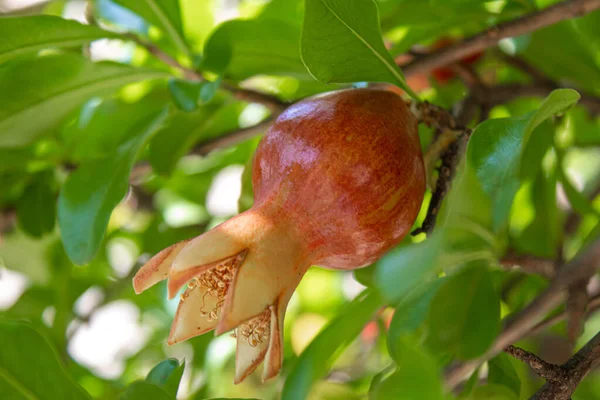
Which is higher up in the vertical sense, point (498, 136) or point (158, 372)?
point (498, 136)

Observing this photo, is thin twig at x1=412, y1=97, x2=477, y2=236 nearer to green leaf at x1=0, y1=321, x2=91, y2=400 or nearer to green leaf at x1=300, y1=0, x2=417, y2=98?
green leaf at x1=300, y1=0, x2=417, y2=98

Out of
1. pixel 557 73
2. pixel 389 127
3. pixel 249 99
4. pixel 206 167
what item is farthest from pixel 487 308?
pixel 206 167

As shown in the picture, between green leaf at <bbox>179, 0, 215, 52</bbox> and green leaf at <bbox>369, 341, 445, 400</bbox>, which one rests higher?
green leaf at <bbox>369, 341, 445, 400</bbox>

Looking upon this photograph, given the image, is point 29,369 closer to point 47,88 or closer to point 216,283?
point 216,283

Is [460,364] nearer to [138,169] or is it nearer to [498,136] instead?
[498,136]

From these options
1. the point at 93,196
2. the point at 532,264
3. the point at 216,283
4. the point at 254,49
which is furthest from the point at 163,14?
the point at 532,264

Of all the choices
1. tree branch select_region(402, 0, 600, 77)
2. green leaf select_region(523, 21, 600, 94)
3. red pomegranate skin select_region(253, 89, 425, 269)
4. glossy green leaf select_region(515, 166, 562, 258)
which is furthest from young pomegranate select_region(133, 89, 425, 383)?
green leaf select_region(523, 21, 600, 94)
